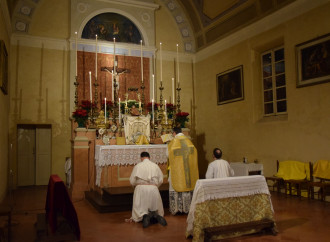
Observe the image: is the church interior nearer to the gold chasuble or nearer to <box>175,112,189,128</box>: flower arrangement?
<box>175,112,189,128</box>: flower arrangement

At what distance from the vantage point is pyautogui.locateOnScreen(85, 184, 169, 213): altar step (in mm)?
6891

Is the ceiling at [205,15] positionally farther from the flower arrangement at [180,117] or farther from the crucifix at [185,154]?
the crucifix at [185,154]

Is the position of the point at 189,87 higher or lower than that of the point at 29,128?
higher

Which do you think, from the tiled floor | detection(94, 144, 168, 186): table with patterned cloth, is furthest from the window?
detection(94, 144, 168, 186): table with patterned cloth

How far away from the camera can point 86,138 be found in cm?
875

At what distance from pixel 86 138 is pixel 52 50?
4573mm

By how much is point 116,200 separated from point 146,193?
4.59 ft

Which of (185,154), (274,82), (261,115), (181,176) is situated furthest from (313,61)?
(181,176)

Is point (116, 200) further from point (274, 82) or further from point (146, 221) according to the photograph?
point (274, 82)

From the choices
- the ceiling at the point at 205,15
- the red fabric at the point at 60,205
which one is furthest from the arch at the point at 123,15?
the red fabric at the point at 60,205

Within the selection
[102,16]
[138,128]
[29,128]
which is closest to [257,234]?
[138,128]

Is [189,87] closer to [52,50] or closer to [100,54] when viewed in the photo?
[100,54]

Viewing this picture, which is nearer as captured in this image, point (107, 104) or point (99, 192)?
point (99, 192)

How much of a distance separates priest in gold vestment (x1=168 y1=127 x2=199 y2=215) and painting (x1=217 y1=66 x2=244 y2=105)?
5095mm
